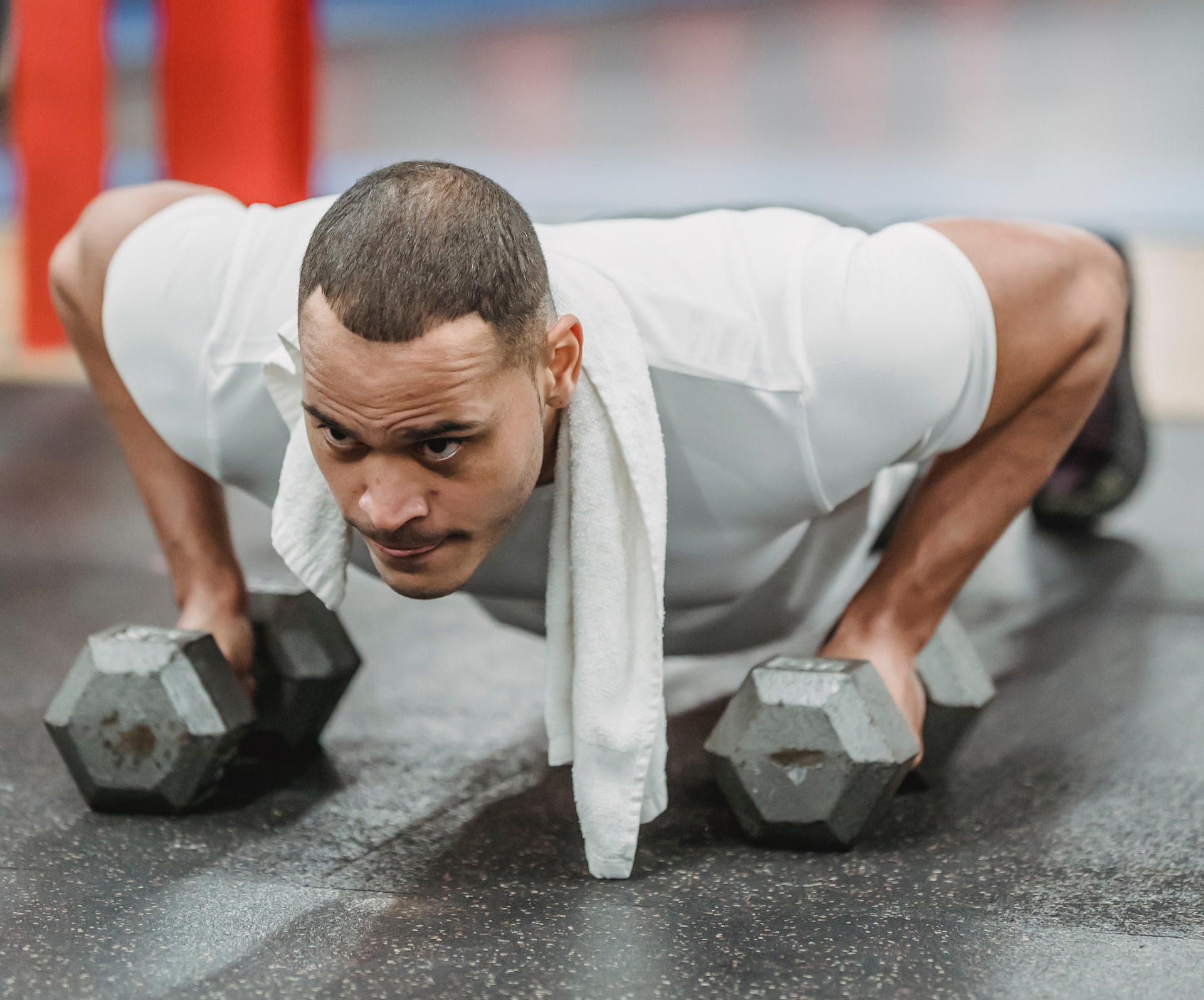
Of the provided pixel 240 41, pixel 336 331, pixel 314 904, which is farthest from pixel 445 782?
pixel 240 41

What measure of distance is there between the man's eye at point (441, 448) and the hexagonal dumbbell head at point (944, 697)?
482 mm

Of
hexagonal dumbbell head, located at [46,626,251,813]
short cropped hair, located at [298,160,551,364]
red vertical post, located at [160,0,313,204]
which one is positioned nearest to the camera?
short cropped hair, located at [298,160,551,364]

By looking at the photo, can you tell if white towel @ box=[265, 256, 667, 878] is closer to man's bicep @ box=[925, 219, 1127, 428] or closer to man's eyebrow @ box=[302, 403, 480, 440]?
man's eyebrow @ box=[302, 403, 480, 440]

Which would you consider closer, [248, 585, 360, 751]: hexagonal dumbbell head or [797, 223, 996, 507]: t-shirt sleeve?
[797, 223, 996, 507]: t-shirt sleeve

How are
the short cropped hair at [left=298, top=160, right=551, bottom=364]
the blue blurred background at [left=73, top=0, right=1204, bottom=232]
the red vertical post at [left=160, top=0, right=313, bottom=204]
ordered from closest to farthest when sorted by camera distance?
1. the short cropped hair at [left=298, top=160, right=551, bottom=364]
2. the red vertical post at [left=160, top=0, right=313, bottom=204]
3. the blue blurred background at [left=73, top=0, right=1204, bottom=232]

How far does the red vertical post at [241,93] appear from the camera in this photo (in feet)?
8.96

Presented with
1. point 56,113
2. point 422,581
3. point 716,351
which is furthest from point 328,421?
point 56,113

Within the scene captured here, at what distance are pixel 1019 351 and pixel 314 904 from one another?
2.05 ft

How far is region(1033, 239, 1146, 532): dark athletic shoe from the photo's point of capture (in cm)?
191

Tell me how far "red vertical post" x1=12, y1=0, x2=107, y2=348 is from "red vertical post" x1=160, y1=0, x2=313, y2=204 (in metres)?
0.53

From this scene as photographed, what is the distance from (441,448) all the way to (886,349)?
315 millimetres

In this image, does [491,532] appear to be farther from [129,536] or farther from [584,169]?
[584,169]

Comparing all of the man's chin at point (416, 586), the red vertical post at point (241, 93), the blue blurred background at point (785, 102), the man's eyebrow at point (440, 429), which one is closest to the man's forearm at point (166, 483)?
the man's chin at point (416, 586)

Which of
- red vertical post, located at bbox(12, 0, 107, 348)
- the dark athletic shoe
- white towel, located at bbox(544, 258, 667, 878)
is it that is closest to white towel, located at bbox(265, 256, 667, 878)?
white towel, located at bbox(544, 258, 667, 878)
